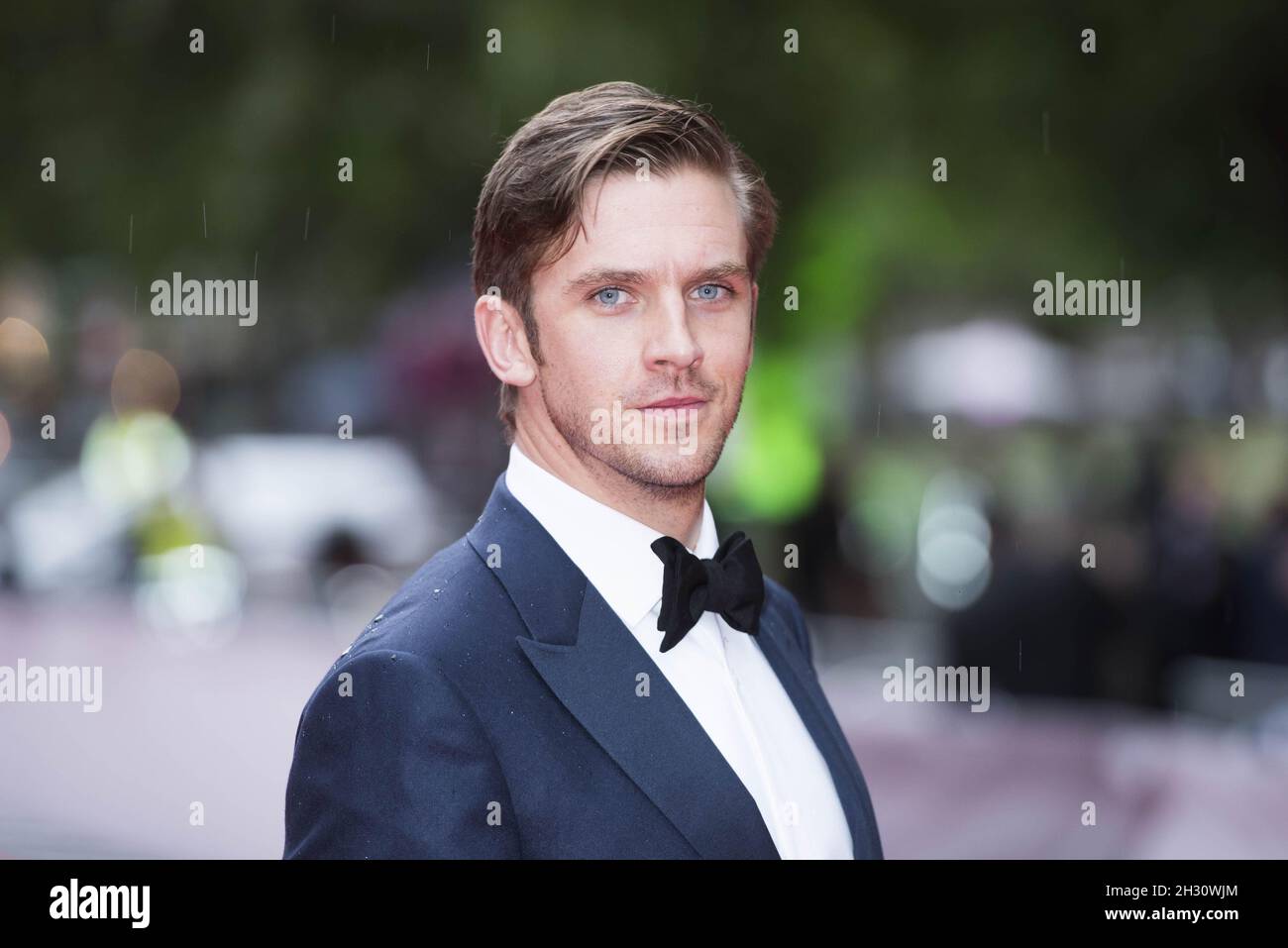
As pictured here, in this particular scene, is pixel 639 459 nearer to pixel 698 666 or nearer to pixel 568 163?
pixel 698 666

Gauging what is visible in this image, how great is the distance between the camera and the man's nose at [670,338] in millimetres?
2373

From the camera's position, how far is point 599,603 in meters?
2.35

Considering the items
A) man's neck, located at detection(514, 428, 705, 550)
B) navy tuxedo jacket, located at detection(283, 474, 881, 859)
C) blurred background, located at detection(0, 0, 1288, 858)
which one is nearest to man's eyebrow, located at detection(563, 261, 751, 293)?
man's neck, located at detection(514, 428, 705, 550)

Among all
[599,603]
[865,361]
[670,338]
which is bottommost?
[599,603]

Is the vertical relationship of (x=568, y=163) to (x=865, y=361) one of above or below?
below

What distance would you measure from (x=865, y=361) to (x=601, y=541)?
33.6ft

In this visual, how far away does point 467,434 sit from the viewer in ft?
56.3

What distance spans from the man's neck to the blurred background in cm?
346

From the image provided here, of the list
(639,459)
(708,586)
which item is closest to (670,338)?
(639,459)

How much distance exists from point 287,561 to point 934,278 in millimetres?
7385

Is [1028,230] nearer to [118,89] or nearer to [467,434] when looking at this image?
[118,89]

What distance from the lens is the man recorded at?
2090 millimetres

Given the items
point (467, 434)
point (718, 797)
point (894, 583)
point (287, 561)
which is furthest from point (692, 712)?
point (467, 434)

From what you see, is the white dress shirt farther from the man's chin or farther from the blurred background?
the blurred background
